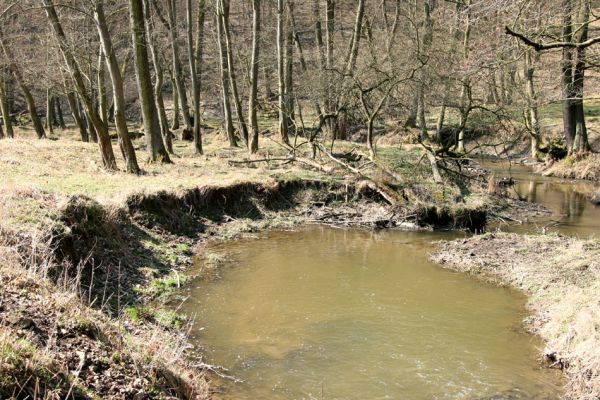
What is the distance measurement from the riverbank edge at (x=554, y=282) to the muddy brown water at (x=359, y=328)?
25cm

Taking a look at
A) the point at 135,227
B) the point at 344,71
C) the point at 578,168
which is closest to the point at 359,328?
the point at 135,227

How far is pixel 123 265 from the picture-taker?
9062 mm

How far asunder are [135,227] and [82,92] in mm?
5716

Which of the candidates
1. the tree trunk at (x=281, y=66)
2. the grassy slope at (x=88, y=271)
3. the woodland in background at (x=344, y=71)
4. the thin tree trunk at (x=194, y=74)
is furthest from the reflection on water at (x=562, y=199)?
the thin tree trunk at (x=194, y=74)

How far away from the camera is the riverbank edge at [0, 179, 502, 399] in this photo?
4.36 metres

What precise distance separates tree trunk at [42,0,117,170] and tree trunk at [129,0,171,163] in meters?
1.48

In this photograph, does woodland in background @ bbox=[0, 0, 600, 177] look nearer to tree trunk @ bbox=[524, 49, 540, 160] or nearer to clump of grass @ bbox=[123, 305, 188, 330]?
tree trunk @ bbox=[524, 49, 540, 160]

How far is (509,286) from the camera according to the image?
946 cm

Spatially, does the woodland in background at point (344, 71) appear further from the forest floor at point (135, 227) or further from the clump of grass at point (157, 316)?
the clump of grass at point (157, 316)

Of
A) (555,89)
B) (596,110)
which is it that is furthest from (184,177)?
(596,110)

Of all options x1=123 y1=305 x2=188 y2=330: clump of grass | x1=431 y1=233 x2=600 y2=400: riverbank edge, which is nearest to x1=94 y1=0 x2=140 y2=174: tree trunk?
x1=123 y1=305 x2=188 y2=330: clump of grass

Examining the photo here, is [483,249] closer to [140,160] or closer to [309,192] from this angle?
[309,192]

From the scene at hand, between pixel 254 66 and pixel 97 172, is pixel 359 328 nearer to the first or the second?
pixel 97 172

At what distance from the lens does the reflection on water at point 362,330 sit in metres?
6.05
